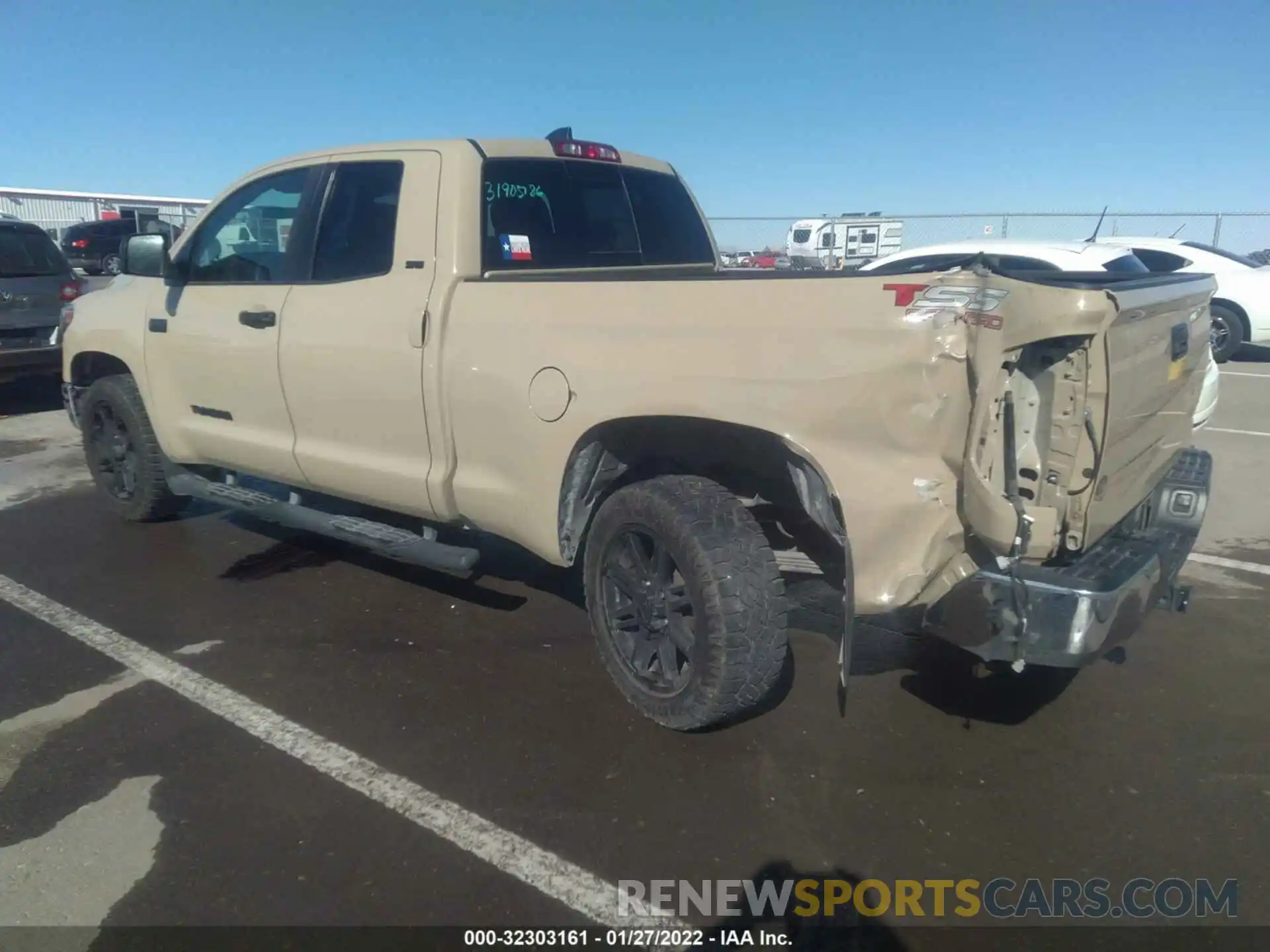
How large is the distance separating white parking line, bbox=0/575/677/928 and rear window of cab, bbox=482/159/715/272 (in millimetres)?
1927

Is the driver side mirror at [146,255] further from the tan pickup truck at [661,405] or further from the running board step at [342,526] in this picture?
the running board step at [342,526]

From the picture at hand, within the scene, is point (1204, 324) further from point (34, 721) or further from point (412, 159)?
point (34, 721)

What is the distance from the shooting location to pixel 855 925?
97.5 inches

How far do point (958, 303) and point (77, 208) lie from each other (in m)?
40.7

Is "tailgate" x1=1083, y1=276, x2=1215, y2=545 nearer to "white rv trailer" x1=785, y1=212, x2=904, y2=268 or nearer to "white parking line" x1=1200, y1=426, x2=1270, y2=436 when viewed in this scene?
"white parking line" x1=1200, y1=426, x2=1270, y2=436

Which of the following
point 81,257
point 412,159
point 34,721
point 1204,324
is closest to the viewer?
point 34,721

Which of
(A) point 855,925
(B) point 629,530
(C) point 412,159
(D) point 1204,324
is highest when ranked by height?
(C) point 412,159

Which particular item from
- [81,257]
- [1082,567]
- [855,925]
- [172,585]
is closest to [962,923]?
[855,925]

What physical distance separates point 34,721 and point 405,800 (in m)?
1.57

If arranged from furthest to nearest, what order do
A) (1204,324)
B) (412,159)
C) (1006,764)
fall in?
→ (412,159)
(1204,324)
(1006,764)

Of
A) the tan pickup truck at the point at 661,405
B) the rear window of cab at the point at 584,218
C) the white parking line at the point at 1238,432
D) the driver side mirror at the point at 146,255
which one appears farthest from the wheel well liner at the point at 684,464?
the white parking line at the point at 1238,432

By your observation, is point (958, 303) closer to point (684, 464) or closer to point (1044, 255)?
point (684, 464)

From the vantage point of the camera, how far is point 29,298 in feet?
29.0

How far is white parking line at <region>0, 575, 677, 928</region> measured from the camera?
2580 mm
